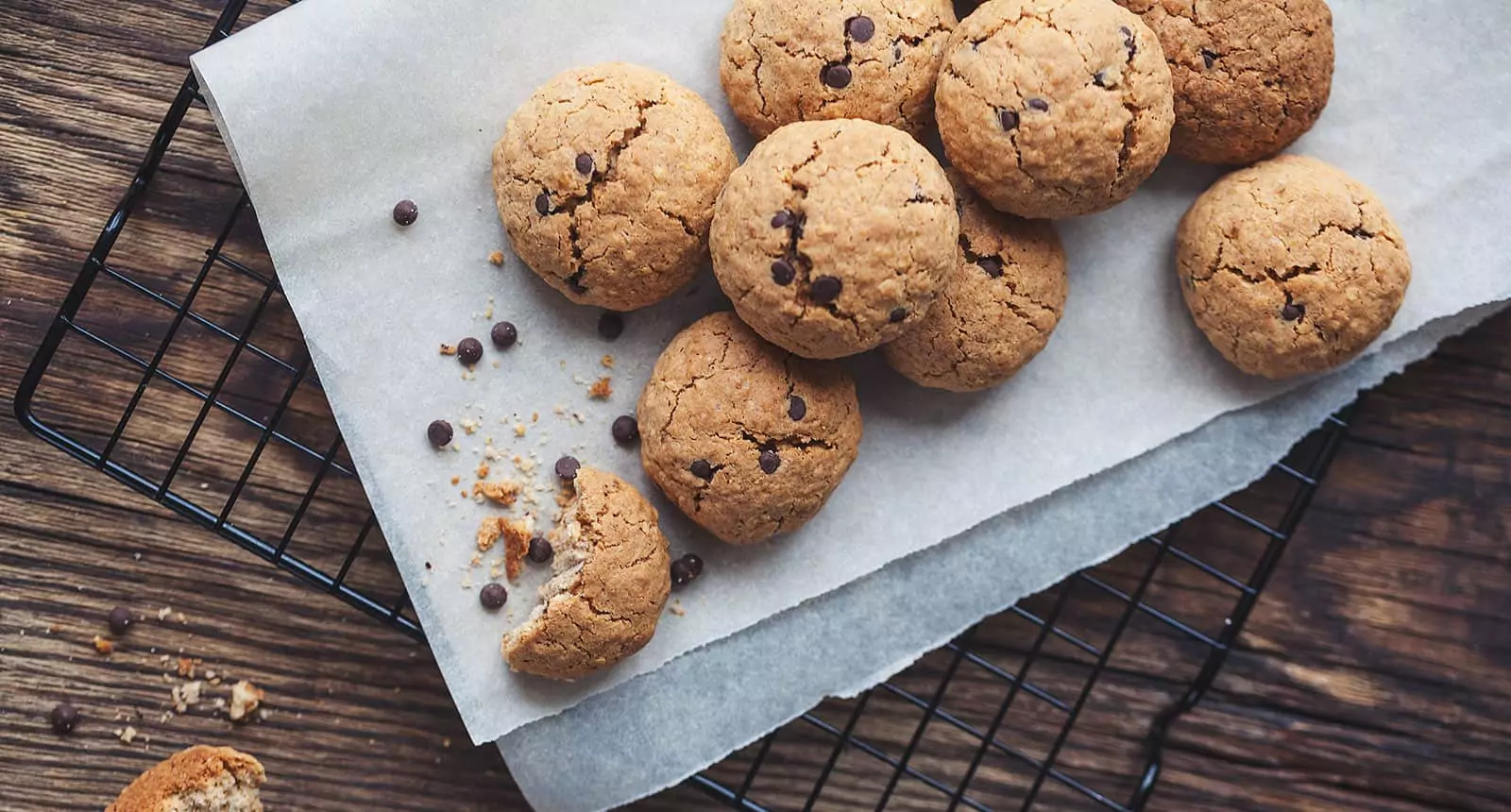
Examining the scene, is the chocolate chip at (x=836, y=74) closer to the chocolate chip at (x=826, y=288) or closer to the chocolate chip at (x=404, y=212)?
the chocolate chip at (x=826, y=288)

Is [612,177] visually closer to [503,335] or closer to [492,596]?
[503,335]

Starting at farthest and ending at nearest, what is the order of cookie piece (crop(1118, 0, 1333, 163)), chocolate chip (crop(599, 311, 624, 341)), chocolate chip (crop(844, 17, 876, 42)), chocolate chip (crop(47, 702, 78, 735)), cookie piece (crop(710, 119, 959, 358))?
chocolate chip (crop(47, 702, 78, 735)), chocolate chip (crop(599, 311, 624, 341)), cookie piece (crop(1118, 0, 1333, 163)), chocolate chip (crop(844, 17, 876, 42)), cookie piece (crop(710, 119, 959, 358))

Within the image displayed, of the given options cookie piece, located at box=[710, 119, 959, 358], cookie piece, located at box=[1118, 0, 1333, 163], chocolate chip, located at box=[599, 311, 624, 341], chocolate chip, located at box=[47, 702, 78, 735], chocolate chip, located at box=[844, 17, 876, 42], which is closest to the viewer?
cookie piece, located at box=[710, 119, 959, 358]

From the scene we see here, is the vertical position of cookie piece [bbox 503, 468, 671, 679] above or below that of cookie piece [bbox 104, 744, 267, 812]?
above

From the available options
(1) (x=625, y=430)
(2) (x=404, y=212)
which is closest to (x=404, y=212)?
(2) (x=404, y=212)

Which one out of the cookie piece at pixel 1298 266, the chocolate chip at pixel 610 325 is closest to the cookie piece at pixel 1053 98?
the cookie piece at pixel 1298 266

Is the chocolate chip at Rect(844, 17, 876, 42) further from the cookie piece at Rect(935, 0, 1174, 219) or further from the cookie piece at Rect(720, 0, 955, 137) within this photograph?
the cookie piece at Rect(935, 0, 1174, 219)

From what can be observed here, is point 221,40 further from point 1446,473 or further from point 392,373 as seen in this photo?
point 1446,473

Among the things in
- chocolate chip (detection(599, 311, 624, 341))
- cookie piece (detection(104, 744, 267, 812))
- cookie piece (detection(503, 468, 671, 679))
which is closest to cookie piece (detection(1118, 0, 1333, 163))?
chocolate chip (detection(599, 311, 624, 341))

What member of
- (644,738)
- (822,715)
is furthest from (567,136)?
(822,715)
